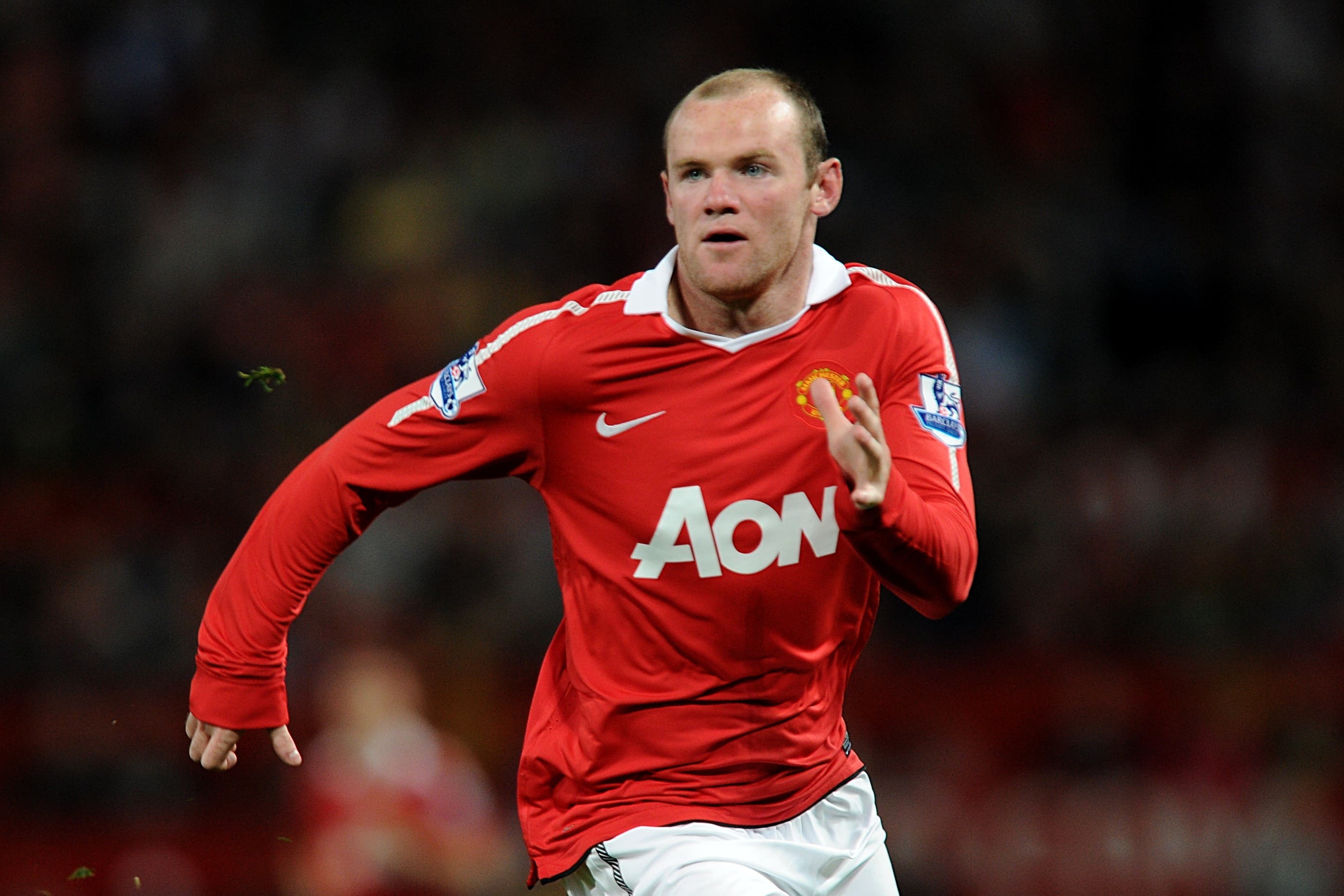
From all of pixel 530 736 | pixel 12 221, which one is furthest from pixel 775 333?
pixel 12 221

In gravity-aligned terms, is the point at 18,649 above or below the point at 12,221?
below

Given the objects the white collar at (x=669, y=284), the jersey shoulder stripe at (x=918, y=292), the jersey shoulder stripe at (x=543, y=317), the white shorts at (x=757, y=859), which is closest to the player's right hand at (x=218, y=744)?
the white shorts at (x=757, y=859)

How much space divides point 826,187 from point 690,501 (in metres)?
0.77

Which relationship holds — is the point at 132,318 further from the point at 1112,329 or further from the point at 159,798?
the point at 1112,329

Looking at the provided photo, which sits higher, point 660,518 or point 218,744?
point 660,518

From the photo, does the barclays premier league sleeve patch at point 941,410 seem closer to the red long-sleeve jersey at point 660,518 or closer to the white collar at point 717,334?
the red long-sleeve jersey at point 660,518

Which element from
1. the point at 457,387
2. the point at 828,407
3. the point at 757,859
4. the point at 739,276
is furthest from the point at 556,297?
the point at 828,407

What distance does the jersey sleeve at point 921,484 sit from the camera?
3.02 metres

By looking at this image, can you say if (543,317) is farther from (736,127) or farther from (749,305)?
(736,127)

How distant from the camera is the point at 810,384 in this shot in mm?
3504

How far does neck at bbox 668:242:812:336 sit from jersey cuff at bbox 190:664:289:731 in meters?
1.19

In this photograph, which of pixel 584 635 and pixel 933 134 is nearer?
pixel 584 635

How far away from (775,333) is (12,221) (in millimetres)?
8096

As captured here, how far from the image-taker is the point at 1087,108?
11797 millimetres
